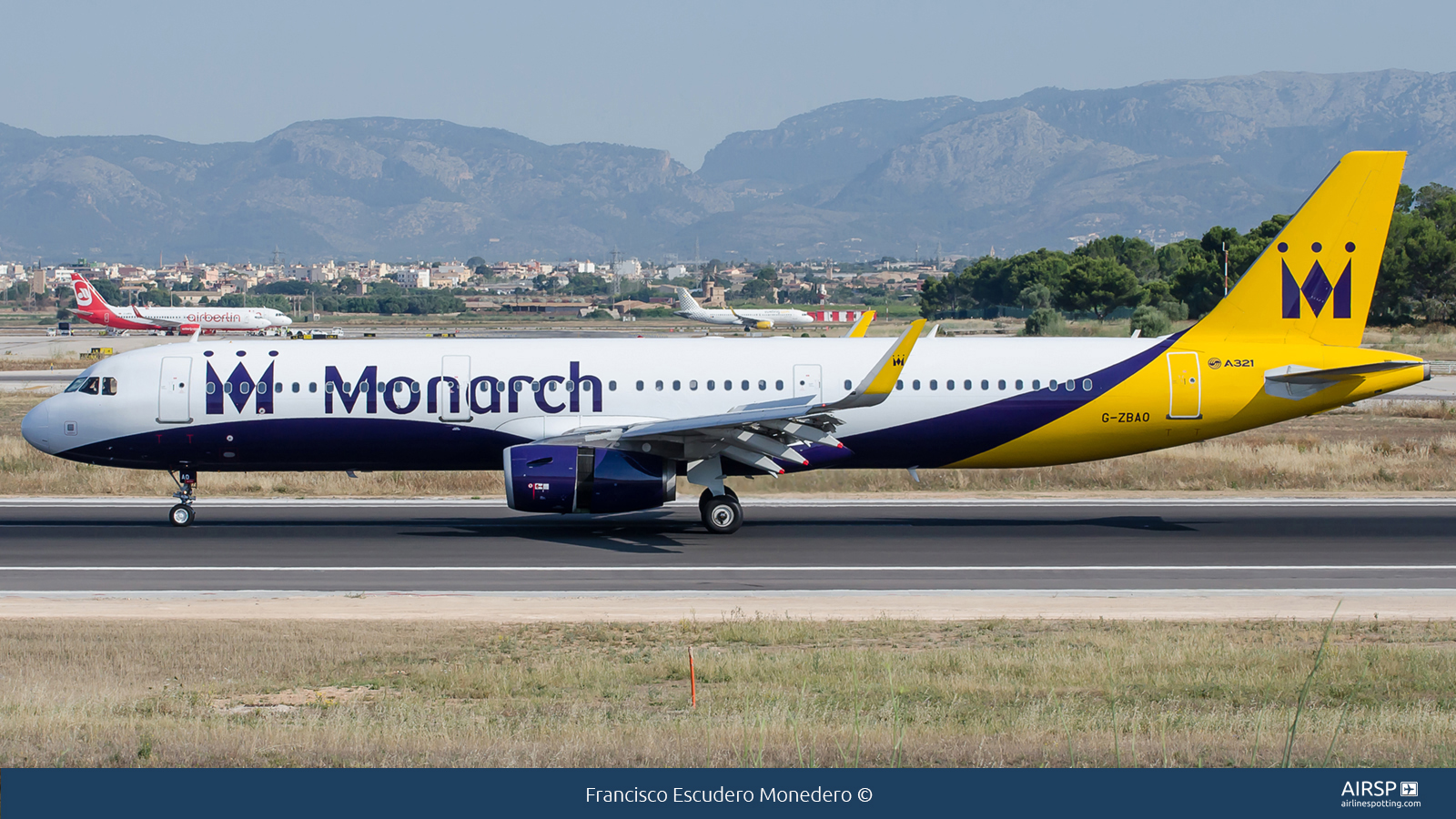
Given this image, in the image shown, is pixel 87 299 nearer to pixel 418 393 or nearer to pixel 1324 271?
pixel 418 393

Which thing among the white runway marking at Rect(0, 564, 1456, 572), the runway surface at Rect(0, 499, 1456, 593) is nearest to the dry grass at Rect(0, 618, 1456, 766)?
the runway surface at Rect(0, 499, 1456, 593)

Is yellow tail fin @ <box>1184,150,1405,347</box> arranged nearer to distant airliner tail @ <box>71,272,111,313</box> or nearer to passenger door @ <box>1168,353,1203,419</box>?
passenger door @ <box>1168,353,1203,419</box>

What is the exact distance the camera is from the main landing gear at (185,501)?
94.9ft

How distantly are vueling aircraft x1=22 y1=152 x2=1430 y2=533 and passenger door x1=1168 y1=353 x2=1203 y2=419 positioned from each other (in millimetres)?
41

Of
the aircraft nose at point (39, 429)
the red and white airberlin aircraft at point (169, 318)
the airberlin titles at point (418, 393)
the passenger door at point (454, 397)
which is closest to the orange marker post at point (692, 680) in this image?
the airberlin titles at point (418, 393)

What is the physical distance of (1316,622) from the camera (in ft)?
62.4

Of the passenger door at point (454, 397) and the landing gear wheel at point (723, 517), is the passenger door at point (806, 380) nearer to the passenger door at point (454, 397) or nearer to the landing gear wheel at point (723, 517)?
the landing gear wheel at point (723, 517)

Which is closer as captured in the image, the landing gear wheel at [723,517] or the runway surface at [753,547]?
the runway surface at [753,547]

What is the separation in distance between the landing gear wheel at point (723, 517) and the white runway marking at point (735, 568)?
11.1ft

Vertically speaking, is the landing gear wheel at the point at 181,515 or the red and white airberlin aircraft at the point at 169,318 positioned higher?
the red and white airberlin aircraft at the point at 169,318

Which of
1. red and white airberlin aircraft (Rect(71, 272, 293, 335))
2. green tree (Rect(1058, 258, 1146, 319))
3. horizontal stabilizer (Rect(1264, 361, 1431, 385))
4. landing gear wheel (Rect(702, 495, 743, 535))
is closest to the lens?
landing gear wheel (Rect(702, 495, 743, 535))

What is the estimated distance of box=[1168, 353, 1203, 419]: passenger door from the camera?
28203 millimetres

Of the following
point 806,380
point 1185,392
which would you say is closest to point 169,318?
point 806,380

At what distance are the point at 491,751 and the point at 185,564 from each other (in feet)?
→ 50.8
